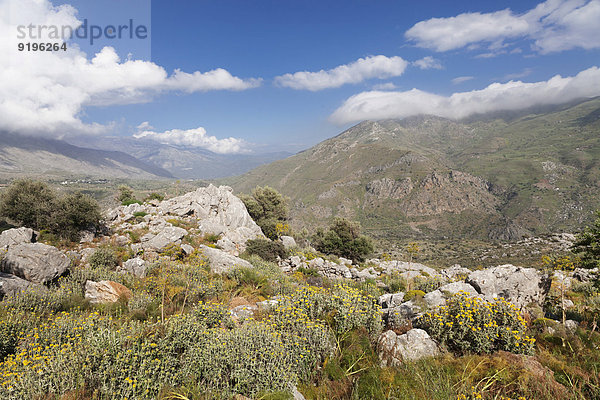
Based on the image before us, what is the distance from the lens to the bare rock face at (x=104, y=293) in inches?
306

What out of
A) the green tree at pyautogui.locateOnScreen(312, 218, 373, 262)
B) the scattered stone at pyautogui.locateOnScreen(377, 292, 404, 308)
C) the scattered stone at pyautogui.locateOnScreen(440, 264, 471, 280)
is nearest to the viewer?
the scattered stone at pyautogui.locateOnScreen(377, 292, 404, 308)

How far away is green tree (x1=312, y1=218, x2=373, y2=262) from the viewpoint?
1142 inches

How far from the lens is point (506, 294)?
26.7ft

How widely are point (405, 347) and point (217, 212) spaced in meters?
23.6

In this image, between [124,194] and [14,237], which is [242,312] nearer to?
[14,237]

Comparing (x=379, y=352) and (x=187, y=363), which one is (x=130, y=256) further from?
(x=379, y=352)

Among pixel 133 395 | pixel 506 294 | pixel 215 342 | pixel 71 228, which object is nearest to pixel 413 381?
pixel 215 342

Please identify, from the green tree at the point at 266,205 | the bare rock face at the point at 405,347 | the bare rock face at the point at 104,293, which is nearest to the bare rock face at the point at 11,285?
the bare rock face at the point at 104,293

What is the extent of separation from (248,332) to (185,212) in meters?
20.6

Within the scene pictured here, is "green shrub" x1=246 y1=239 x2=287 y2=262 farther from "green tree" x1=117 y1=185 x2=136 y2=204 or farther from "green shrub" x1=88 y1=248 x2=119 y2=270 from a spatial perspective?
"green tree" x1=117 y1=185 x2=136 y2=204

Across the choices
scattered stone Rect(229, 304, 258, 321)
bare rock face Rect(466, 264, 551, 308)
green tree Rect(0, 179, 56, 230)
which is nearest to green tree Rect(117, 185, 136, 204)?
green tree Rect(0, 179, 56, 230)

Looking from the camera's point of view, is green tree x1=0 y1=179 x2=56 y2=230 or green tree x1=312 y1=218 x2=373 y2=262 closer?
green tree x1=0 y1=179 x2=56 y2=230

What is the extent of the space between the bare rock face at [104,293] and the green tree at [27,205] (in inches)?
452

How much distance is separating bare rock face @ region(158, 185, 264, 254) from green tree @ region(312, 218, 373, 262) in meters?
9.18
